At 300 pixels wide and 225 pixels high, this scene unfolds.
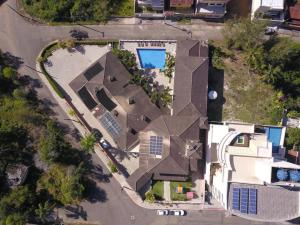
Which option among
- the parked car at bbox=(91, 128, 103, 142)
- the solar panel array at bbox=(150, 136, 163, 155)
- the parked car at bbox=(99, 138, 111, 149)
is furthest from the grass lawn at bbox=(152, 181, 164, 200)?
the parked car at bbox=(91, 128, 103, 142)

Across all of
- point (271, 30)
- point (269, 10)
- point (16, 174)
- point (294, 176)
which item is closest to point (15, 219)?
point (16, 174)

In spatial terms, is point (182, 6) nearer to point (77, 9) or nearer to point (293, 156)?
point (77, 9)

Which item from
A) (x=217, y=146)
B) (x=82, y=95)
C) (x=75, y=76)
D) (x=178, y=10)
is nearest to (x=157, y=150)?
(x=217, y=146)

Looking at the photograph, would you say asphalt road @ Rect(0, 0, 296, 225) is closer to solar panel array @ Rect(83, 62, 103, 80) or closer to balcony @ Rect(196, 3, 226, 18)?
balcony @ Rect(196, 3, 226, 18)

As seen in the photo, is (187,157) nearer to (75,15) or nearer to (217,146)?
(217,146)

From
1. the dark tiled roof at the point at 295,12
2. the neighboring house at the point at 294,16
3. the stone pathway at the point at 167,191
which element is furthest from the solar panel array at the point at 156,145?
the dark tiled roof at the point at 295,12
